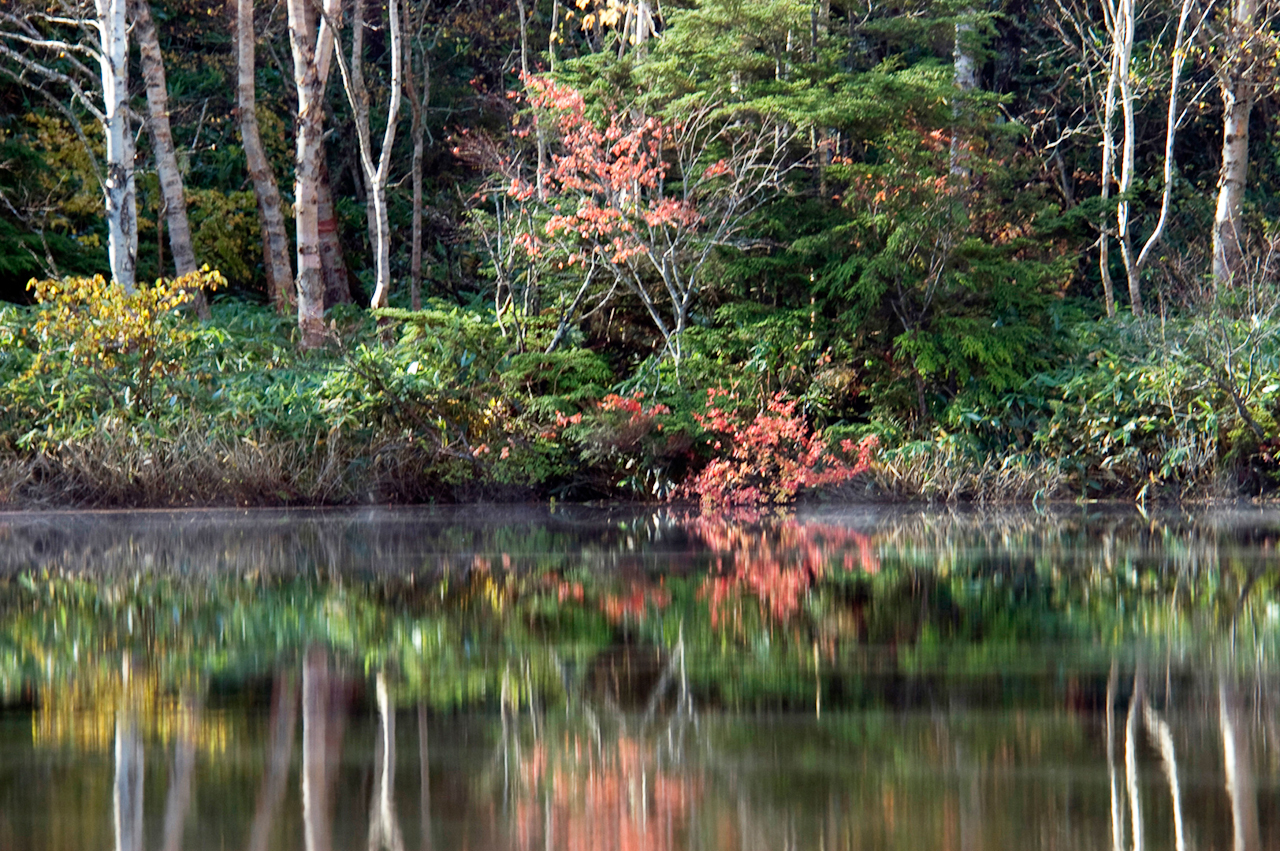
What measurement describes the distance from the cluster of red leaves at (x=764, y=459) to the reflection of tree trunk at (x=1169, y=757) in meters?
9.13

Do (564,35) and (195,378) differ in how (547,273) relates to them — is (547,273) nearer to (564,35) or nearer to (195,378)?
(195,378)

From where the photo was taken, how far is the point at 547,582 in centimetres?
820

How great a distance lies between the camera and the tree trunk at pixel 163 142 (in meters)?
19.5

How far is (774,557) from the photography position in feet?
30.8

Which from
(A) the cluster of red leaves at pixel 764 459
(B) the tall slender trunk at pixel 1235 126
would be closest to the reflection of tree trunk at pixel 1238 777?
(A) the cluster of red leaves at pixel 764 459

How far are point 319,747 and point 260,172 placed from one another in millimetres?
17971

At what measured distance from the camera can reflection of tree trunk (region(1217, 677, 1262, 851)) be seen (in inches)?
127

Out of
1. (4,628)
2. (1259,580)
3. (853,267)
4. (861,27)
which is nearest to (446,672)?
(4,628)

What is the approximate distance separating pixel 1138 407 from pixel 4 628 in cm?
1087

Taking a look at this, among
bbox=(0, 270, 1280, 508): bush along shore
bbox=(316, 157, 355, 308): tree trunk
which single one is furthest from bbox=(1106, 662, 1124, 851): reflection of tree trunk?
bbox=(316, 157, 355, 308): tree trunk

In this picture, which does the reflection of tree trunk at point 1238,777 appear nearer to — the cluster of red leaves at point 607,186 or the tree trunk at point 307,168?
the cluster of red leaves at point 607,186

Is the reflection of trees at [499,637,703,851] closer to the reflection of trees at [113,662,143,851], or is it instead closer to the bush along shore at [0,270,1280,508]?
the reflection of trees at [113,662,143,851]

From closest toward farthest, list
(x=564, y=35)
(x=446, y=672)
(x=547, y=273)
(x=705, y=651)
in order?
1. (x=446, y=672)
2. (x=705, y=651)
3. (x=547, y=273)
4. (x=564, y=35)

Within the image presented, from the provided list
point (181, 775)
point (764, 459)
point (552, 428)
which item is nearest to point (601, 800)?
point (181, 775)
